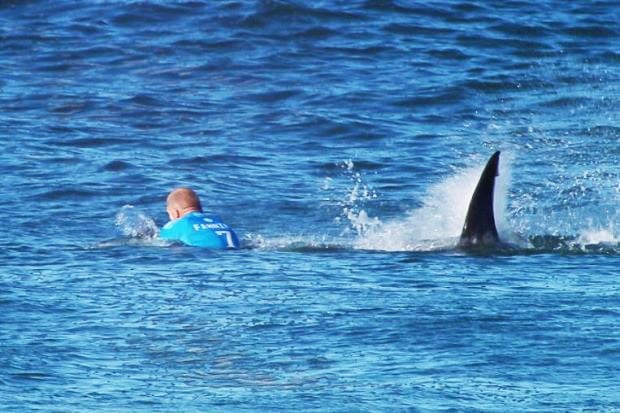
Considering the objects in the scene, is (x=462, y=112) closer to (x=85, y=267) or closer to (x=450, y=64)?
Result: (x=450, y=64)

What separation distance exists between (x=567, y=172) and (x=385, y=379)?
9.82 meters

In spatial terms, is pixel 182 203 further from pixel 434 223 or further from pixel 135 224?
pixel 434 223

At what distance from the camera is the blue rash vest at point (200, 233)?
1433cm

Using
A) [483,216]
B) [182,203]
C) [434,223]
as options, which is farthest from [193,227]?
[434,223]

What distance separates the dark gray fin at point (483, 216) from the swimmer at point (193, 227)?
2035 millimetres

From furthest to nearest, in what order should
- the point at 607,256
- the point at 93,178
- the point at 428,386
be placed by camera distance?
the point at 93,178, the point at 607,256, the point at 428,386

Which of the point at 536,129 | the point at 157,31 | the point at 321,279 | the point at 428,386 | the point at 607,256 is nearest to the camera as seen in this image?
the point at 428,386

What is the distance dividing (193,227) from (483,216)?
2.52 metres

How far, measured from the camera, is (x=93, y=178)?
1886 centimetres

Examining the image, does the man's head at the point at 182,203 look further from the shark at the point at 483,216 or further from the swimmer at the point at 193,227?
the shark at the point at 483,216

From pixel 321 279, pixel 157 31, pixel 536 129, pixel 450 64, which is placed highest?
pixel 157 31

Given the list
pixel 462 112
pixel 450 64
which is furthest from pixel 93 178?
pixel 450 64

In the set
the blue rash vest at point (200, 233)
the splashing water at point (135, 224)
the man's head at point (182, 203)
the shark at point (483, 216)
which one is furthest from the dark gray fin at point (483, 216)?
the splashing water at point (135, 224)

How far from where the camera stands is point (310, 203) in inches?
695
